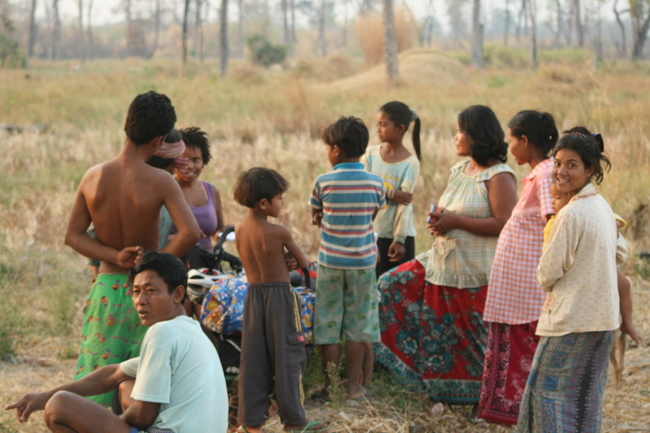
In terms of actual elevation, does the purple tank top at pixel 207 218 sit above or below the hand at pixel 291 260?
above

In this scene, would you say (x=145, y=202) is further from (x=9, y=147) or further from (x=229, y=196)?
(x=9, y=147)

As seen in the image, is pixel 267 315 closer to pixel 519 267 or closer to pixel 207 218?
pixel 207 218

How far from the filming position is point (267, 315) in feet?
11.9

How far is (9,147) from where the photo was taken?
407 inches

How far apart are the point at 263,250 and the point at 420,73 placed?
69.6ft

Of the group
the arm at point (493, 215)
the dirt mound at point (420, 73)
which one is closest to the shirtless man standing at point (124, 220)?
the arm at point (493, 215)

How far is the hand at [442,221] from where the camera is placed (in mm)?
3840

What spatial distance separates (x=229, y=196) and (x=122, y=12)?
69.6m

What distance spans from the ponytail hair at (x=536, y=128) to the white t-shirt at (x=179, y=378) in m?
1.84

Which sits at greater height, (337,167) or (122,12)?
(122,12)

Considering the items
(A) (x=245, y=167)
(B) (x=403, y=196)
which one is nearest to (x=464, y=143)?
(B) (x=403, y=196)

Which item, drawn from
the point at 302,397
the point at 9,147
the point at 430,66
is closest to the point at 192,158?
the point at 302,397

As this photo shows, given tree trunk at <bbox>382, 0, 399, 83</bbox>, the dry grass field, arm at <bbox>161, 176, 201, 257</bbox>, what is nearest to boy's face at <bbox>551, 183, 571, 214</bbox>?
the dry grass field

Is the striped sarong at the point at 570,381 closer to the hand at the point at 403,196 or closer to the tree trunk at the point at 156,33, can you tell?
the hand at the point at 403,196
